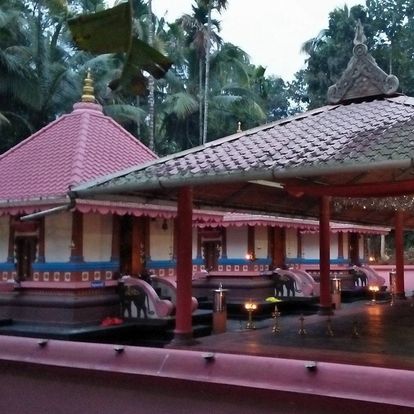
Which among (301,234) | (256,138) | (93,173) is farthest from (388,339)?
(301,234)

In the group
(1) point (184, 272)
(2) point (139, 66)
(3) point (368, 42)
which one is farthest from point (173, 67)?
(2) point (139, 66)

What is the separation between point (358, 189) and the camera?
367 inches

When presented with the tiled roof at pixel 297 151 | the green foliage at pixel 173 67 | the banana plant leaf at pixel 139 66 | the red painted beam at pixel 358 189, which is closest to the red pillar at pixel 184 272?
the tiled roof at pixel 297 151

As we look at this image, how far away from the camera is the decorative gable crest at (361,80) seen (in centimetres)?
1006

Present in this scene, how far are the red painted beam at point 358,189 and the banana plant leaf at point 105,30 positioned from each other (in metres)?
5.79

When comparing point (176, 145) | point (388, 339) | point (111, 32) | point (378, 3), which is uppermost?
point (378, 3)

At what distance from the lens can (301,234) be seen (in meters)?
18.4

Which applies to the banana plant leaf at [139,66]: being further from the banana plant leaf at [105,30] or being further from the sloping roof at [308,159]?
the sloping roof at [308,159]

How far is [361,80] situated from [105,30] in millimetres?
7339

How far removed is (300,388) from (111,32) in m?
2.90

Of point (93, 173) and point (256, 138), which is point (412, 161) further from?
point (93, 173)

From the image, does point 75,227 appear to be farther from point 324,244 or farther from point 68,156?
point 324,244

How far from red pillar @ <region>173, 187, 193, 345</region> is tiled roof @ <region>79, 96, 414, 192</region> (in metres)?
0.70

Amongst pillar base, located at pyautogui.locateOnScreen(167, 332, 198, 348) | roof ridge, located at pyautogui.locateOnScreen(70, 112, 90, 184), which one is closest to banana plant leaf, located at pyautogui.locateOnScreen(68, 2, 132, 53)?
pillar base, located at pyautogui.locateOnScreen(167, 332, 198, 348)
